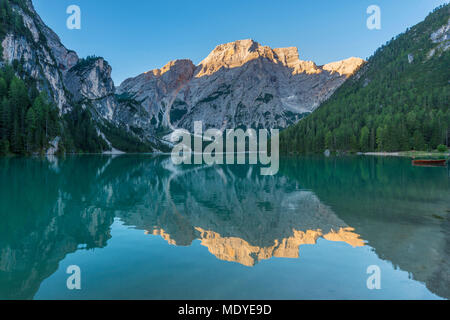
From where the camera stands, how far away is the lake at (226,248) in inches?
352

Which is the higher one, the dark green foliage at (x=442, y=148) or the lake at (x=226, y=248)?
the dark green foliage at (x=442, y=148)

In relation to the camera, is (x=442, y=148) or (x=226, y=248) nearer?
(x=226, y=248)

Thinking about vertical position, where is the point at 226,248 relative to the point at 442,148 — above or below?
below

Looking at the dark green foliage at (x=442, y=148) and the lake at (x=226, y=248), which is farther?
the dark green foliage at (x=442, y=148)

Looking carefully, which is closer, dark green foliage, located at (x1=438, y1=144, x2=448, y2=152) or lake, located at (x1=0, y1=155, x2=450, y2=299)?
lake, located at (x1=0, y1=155, x2=450, y2=299)

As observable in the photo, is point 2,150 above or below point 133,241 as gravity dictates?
above

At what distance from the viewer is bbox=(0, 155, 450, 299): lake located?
8.95m

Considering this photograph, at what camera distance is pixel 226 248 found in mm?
13141

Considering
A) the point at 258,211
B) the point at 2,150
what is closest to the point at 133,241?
the point at 258,211

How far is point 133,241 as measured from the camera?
14141mm

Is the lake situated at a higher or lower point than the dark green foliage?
lower
